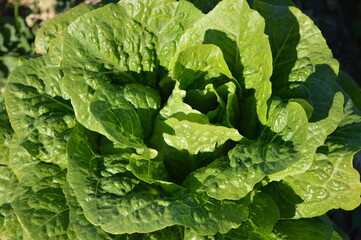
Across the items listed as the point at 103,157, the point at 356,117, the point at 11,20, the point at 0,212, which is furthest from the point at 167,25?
the point at 11,20

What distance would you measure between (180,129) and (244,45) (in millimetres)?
918

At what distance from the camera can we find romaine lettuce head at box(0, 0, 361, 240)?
288 cm

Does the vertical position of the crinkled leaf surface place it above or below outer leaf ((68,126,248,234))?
above

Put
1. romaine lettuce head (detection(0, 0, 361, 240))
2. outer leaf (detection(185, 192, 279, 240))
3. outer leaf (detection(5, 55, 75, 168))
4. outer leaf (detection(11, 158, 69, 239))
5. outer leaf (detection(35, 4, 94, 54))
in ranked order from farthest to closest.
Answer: outer leaf (detection(35, 4, 94, 54)) < outer leaf (detection(5, 55, 75, 168)) < outer leaf (detection(185, 192, 279, 240)) < outer leaf (detection(11, 158, 69, 239)) < romaine lettuce head (detection(0, 0, 361, 240))

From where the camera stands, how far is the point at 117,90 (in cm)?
318

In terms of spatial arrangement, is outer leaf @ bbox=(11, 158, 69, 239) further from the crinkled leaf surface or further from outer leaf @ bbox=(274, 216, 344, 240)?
outer leaf @ bbox=(274, 216, 344, 240)

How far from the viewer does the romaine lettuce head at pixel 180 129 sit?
2875mm

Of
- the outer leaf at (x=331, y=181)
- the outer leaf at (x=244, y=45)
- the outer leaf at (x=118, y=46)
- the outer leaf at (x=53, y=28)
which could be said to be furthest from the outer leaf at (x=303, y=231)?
the outer leaf at (x=53, y=28)

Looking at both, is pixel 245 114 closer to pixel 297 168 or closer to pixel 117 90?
pixel 297 168

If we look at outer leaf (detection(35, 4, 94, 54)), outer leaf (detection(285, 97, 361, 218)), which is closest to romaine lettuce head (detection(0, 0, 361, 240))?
outer leaf (detection(285, 97, 361, 218))

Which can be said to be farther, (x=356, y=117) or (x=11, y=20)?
(x=11, y=20)

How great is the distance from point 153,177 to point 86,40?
48.2 inches

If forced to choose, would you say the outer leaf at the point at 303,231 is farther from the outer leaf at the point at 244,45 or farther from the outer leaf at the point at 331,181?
the outer leaf at the point at 244,45

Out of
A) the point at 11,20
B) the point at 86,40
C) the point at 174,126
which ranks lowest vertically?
the point at 11,20
